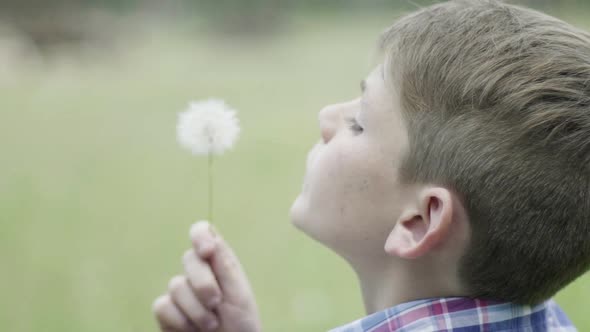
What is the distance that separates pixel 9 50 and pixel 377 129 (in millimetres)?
3640

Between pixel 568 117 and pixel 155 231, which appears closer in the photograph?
pixel 568 117

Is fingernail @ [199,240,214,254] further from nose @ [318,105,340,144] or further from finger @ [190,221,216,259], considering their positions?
nose @ [318,105,340,144]

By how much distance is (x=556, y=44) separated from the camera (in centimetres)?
93

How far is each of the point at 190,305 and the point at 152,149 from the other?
2.36 meters

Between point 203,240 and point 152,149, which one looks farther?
point 152,149

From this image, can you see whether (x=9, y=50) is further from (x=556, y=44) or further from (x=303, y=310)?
(x=556, y=44)

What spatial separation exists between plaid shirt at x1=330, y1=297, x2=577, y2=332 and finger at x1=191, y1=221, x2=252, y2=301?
0.50 feet

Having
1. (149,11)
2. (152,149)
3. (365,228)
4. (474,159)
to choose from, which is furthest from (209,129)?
(149,11)

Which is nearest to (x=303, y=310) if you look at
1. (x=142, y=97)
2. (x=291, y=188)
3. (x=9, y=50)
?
(x=291, y=188)

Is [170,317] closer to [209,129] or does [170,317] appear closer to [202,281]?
[202,281]

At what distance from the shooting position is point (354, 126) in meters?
1.02

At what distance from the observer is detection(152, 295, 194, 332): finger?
3.35 ft

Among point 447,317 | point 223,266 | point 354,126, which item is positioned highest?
point 354,126

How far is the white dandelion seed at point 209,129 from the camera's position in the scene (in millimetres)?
1151
